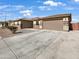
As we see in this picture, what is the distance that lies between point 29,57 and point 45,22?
44.8 metres

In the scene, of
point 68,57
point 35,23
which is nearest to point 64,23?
point 35,23

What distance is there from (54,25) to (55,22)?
995mm

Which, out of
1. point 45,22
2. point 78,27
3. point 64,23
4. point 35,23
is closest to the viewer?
→ point 64,23

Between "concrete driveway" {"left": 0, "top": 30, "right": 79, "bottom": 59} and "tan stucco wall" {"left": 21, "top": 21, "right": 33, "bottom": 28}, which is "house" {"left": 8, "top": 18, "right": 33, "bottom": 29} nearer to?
"tan stucco wall" {"left": 21, "top": 21, "right": 33, "bottom": 28}

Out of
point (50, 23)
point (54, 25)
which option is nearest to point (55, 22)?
point (54, 25)

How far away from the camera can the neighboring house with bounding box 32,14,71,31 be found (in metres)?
47.9

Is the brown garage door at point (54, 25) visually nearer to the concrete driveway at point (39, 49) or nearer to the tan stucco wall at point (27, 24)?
the tan stucco wall at point (27, 24)

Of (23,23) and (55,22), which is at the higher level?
(55,22)

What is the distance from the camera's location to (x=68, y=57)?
456 inches

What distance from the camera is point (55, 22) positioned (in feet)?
169

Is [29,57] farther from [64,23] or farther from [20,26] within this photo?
[20,26]

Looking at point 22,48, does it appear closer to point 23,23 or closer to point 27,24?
point 23,23

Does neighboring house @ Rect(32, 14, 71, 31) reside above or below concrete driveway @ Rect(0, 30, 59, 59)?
above

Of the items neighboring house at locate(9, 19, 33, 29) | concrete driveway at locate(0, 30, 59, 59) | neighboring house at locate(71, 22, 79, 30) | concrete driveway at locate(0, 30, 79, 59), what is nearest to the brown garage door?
neighboring house at locate(71, 22, 79, 30)
